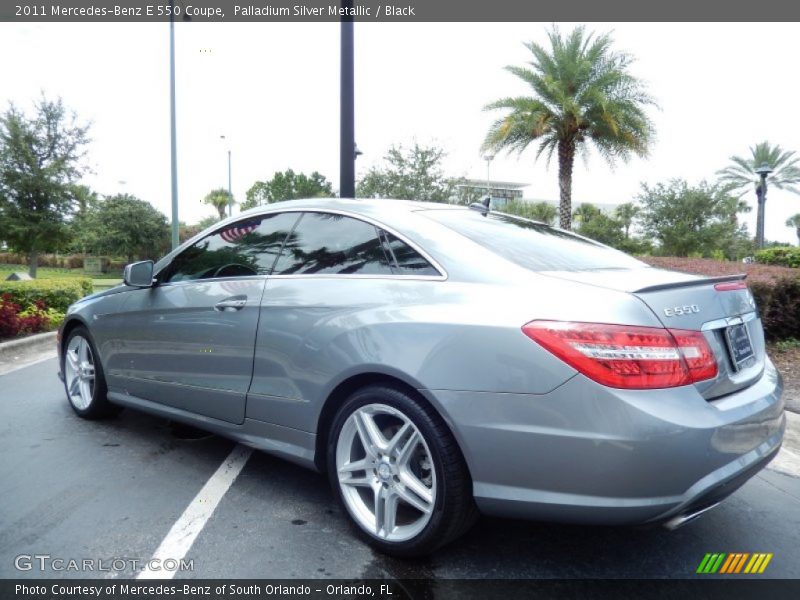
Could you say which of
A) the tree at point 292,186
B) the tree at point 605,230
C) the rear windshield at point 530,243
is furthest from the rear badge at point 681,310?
the tree at point 292,186

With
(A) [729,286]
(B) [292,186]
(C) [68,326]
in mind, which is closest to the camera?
(A) [729,286]

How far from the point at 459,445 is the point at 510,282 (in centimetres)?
68

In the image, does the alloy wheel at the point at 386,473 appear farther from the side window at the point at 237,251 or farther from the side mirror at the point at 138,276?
the side mirror at the point at 138,276

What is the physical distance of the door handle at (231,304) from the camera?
11.0 feet

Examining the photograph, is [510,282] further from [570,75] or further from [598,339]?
[570,75]

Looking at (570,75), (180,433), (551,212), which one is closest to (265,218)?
(180,433)

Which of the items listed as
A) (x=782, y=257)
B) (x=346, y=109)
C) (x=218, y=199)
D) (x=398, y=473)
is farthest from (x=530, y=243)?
(x=218, y=199)

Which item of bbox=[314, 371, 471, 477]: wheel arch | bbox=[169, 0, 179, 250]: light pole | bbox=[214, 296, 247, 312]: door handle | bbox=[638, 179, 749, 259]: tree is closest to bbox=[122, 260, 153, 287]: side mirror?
bbox=[214, 296, 247, 312]: door handle

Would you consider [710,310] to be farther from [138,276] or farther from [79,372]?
[79,372]

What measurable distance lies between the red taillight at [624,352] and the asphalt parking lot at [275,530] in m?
0.98

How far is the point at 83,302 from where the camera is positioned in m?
4.83

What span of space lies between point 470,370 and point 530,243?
960 millimetres

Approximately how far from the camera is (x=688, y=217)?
35.2 meters

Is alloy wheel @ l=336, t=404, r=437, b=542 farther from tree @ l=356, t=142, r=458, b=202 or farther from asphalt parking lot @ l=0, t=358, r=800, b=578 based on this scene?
tree @ l=356, t=142, r=458, b=202
